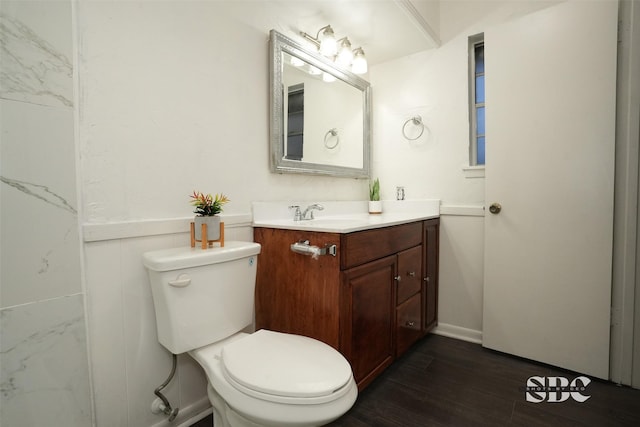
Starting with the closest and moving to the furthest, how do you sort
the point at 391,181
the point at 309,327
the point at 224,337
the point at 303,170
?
1. the point at 224,337
2. the point at 309,327
3. the point at 303,170
4. the point at 391,181

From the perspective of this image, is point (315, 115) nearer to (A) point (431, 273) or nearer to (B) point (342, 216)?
(B) point (342, 216)

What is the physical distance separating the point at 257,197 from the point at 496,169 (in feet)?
4.66

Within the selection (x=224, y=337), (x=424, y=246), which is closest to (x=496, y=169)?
(x=424, y=246)

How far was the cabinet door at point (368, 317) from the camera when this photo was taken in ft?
4.27

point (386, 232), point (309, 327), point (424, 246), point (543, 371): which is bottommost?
point (543, 371)

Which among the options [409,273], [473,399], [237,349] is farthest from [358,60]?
[473,399]

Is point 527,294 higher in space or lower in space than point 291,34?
lower

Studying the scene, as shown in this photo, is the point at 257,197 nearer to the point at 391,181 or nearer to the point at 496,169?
the point at 391,181

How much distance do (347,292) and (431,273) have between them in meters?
1.03

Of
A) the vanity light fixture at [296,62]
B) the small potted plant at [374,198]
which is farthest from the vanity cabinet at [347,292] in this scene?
the vanity light fixture at [296,62]

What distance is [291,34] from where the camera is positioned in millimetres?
1741
